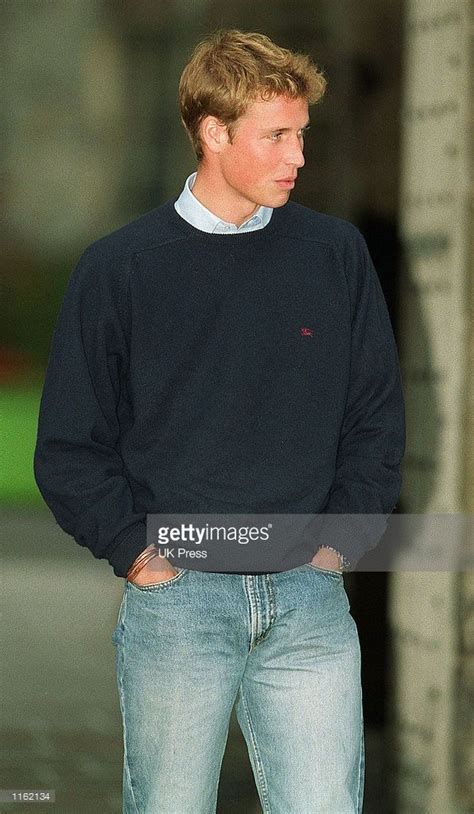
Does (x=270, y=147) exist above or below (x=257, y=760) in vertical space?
above

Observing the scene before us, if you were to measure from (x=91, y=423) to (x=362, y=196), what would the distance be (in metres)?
1.41

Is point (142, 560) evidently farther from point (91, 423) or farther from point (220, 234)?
point (220, 234)

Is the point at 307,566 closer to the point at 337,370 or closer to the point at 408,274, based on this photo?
the point at 337,370

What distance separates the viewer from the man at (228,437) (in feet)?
8.91

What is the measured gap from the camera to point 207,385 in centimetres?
278

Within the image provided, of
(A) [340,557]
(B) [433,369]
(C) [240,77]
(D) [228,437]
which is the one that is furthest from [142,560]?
(B) [433,369]

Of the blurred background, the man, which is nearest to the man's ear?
the man

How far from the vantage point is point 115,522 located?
2.78 meters

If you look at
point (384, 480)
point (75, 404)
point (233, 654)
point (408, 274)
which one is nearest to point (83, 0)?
point (408, 274)

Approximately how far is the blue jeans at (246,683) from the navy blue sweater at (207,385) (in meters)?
0.15

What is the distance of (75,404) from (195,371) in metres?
0.27

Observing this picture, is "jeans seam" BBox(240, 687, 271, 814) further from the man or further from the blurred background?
the blurred background

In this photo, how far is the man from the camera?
272 centimetres

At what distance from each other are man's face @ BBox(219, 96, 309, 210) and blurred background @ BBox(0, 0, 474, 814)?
1.04 m
